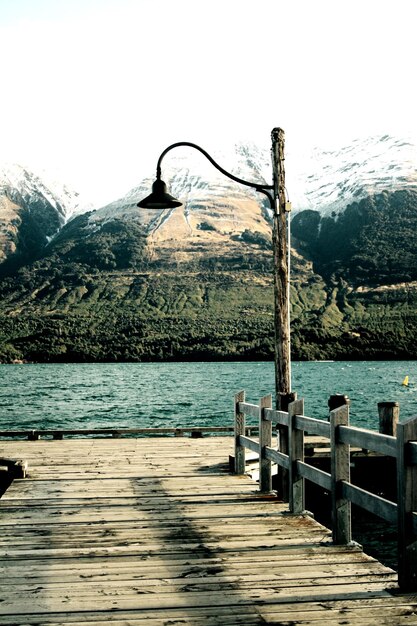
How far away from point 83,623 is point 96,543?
242 cm

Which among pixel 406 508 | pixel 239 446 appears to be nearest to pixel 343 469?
pixel 406 508

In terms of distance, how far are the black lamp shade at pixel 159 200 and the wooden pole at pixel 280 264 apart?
4.89ft

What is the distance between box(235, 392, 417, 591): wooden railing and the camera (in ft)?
19.4

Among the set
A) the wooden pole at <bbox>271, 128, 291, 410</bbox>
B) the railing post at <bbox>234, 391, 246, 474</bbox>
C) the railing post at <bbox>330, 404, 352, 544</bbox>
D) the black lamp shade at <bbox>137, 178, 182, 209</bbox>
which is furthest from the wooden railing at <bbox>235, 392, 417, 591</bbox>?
the black lamp shade at <bbox>137, 178, 182, 209</bbox>

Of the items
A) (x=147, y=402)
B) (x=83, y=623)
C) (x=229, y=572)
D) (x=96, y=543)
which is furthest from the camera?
(x=147, y=402)

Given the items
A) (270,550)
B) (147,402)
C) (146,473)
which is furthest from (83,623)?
(147,402)

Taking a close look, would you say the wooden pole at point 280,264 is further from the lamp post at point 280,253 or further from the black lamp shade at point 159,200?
the black lamp shade at point 159,200

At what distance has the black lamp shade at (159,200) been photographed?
10945mm

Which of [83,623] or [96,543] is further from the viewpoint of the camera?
[96,543]

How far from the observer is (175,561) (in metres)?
6.90

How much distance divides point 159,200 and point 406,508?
629 centimetres

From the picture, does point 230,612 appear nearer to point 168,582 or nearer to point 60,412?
point 168,582

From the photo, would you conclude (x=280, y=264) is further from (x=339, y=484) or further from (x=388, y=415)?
(x=388, y=415)

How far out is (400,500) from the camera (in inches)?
236
